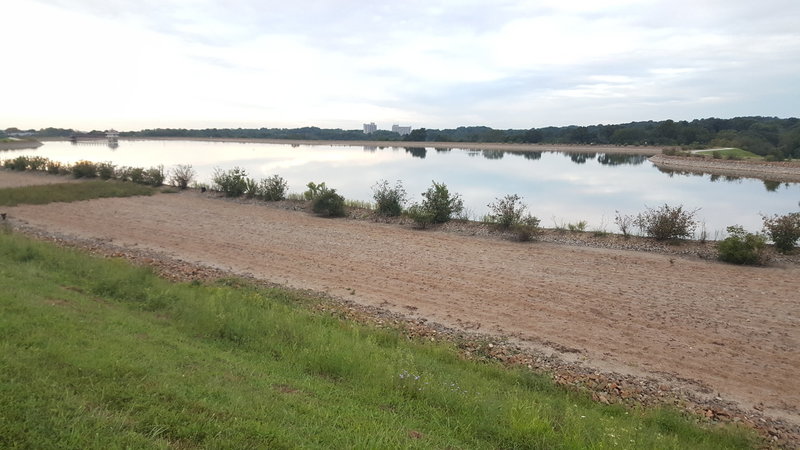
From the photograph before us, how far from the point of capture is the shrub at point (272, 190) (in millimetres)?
19500

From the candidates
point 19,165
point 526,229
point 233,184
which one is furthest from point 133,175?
point 526,229

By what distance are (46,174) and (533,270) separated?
104ft

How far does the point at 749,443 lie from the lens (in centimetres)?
404

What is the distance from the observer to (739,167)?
44031mm

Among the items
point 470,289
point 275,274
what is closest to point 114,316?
point 275,274

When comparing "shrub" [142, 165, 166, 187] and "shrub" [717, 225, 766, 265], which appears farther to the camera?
"shrub" [142, 165, 166, 187]

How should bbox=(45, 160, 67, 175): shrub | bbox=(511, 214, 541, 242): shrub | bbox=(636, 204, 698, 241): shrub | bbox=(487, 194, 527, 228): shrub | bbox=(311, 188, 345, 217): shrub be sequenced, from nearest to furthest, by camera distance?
bbox=(636, 204, 698, 241): shrub → bbox=(511, 214, 541, 242): shrub → bbox=(487, 194, 527, 228): shrub → bbox=(311, 188, 345, 217): shrub → bbox=(45, 160, 67, 175): shrub

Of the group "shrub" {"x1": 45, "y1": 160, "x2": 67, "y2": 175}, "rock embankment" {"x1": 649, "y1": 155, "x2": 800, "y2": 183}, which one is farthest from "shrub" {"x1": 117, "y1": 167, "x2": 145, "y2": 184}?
"rock embankment" {"x1": 649, "y1": 155, "x2": 800, "y2": 183}

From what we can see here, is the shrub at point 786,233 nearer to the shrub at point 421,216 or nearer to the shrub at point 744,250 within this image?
the shrub at point 744,250

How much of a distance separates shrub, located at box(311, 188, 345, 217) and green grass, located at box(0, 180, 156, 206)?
30.3 feet

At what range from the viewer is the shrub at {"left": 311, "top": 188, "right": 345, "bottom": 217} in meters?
16.2

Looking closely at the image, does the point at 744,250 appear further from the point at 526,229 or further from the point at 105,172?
the point at 105,172

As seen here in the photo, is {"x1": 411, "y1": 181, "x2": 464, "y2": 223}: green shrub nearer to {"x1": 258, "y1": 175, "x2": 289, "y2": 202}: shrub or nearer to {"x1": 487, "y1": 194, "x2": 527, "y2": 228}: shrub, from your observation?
{"x1": 487, "y1": 194, "x2": 527, "y2": 228}: shrub

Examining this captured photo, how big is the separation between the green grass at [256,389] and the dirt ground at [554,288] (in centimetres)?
142
